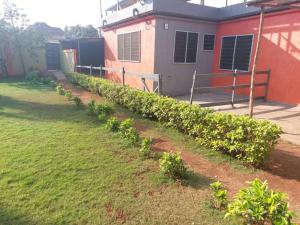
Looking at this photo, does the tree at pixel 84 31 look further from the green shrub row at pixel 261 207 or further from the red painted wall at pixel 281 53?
the green shrub row at pixel 261 207

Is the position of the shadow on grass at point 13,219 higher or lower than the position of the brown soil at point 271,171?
lower

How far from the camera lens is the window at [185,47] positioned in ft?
33.3

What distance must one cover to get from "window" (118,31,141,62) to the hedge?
4899mm

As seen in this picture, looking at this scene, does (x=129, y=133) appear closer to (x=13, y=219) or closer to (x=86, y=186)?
(x=86, y=186)

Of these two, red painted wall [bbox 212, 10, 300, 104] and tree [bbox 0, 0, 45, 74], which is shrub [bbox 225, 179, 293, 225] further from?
tree [bbox 0, 0, 45, 74]

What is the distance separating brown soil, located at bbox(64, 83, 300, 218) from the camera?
128 inches

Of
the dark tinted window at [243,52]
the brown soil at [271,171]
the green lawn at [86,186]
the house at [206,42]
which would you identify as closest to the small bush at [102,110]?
the green lawn at [86,186]

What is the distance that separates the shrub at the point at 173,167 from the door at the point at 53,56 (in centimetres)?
2093

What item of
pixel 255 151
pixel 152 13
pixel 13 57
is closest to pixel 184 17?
pixel 152 13

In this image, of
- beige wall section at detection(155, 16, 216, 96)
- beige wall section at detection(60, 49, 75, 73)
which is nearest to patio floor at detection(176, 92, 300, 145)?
beige wall section at detection(155, 16, 216, 96)

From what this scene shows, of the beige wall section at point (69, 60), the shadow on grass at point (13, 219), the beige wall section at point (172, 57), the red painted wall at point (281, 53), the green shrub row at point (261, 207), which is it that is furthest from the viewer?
the beige wall section at point (69, 60)

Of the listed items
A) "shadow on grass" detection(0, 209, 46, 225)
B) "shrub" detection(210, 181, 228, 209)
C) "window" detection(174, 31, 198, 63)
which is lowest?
"shadow on grass" detection(0, 209, 46, 225)

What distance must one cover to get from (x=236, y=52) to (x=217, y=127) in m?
6.79

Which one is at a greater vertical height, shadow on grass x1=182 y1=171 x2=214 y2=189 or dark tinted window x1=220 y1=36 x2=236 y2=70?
dark tinted window x1=220 y1=36 x2=236 y2=70
